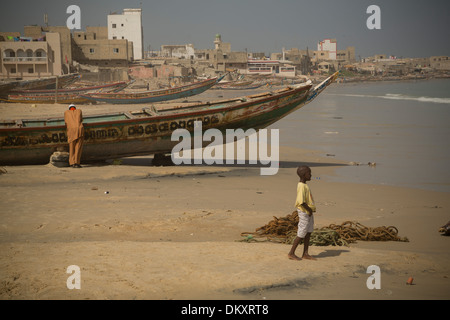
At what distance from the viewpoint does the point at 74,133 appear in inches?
471

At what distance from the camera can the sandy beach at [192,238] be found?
16.0 ft

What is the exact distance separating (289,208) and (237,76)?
66935mm

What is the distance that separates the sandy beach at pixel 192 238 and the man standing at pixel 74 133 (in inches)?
16.5

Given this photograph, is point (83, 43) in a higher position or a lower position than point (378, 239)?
higher

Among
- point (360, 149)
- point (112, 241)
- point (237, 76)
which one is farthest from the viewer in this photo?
point (237, 76)

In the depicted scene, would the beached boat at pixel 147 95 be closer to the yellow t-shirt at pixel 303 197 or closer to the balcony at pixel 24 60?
the balcony at pixel 24 60

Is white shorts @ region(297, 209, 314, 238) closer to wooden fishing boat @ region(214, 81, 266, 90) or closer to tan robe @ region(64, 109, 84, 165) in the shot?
tan robe @ region(64, 109, 84, 165)

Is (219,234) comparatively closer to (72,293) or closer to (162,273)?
(162,273)

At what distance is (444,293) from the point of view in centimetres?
486

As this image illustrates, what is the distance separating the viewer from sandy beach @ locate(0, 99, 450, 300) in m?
4.87

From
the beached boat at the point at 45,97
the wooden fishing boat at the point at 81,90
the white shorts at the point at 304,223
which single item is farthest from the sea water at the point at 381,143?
the wooden fishing boat at the point at 81,90

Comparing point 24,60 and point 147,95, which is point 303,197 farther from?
point 24,60

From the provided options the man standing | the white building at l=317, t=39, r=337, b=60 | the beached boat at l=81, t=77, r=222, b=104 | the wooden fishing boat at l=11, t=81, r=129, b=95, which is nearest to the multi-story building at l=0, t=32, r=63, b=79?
the wooden fishing boat at l=11, t=81, r=129, b=95

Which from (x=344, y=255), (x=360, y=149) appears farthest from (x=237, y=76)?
(x=344, y=255)
